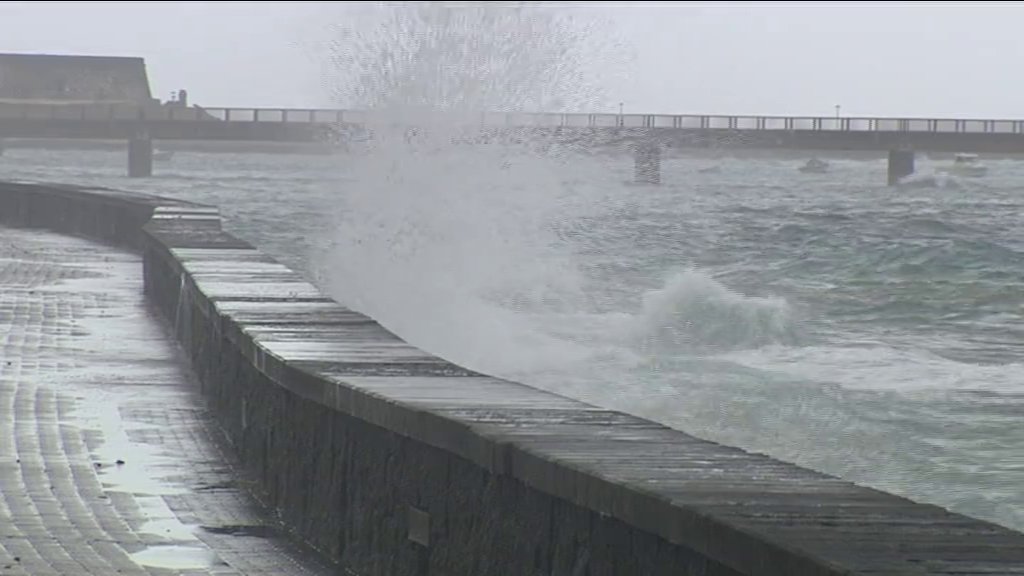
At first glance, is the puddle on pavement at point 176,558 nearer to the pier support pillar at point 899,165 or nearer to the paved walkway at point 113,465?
the paved walkway at point 113,465

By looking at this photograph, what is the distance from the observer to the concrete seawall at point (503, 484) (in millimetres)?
4672

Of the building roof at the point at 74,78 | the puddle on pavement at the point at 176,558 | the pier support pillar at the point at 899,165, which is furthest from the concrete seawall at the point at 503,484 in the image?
the building roof at the point at 74,78

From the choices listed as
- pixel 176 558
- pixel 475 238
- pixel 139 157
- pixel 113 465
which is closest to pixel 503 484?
pixel 176 558

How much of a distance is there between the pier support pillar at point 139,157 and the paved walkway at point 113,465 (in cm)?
8780

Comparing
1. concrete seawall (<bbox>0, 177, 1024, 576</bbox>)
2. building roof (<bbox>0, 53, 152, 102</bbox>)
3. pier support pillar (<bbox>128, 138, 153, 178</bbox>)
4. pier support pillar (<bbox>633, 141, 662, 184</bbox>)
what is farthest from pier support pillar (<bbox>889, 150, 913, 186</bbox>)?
concrete seawall (<bbox>0, 177, 1024, 576</bbox>)

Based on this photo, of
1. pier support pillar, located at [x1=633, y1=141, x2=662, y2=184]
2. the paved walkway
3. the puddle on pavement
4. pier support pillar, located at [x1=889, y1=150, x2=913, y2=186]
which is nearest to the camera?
the puddle on pavement

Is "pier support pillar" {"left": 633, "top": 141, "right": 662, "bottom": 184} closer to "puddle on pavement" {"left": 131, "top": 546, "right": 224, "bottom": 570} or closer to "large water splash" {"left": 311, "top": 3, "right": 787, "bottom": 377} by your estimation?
"large water splash" {"left": 311, "top": 3, "right": 787, "bottom": 377}

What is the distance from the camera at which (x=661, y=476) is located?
5.36 metres

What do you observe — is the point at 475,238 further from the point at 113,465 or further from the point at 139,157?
the point at 139,157

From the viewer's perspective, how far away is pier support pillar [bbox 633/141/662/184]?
83750 mm

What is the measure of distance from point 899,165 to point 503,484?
97.3 m

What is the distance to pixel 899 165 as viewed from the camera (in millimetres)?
101438

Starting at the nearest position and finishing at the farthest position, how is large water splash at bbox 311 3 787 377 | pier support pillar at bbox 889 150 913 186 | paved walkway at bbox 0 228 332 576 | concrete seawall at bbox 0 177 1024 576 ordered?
1. concrete seawall at bbox 0 177 1024 576
2. paved walkway at bbox 0 228 332 576
3. large water splash at bbox 311 3 787 377
4. pier support pillar at bbox 889 150 913 186

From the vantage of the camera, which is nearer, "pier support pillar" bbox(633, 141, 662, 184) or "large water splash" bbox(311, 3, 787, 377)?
"large water splash" bbox(311, 3, 787, 377)
